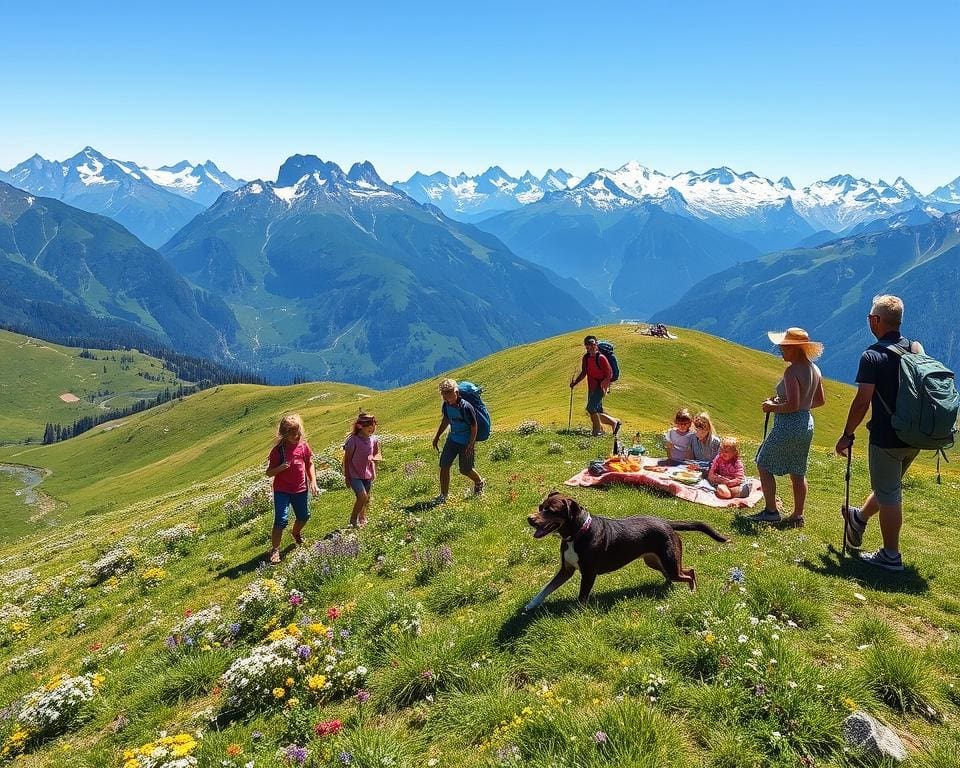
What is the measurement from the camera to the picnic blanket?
15555mm

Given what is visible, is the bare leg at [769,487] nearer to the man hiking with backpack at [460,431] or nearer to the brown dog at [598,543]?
the brown dog at [598,543]

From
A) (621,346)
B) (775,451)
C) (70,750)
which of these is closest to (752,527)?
(775,451)

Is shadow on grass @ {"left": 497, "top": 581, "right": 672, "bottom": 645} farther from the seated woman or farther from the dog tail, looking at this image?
the seated woman

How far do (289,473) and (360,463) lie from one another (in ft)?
6.87

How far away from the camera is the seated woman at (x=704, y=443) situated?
63.2ft

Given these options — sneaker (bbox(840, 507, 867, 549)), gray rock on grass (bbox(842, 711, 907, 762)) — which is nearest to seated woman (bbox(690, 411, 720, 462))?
sneaker (bbox(840, 507, 867, 549))

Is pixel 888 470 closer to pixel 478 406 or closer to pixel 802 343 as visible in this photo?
pixel 802 343

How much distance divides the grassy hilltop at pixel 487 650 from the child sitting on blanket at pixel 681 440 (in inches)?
169

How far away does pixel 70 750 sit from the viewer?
28.8 ft

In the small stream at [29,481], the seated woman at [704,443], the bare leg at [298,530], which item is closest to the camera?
the bare leg at [298,530]

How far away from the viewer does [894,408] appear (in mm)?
10367

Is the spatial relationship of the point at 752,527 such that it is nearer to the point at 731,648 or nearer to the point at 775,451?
the point at 775,451

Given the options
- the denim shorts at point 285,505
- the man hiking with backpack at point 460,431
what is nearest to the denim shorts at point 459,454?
the man hiking with backpack at point 460,431

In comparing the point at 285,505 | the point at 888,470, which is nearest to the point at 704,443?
the point at 888,470
